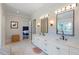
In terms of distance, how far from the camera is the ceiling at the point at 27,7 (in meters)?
2.47

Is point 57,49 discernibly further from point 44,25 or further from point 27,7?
point 27,7

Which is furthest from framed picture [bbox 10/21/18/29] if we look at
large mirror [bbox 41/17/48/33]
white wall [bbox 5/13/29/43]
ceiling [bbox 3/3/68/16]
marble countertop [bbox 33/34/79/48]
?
large mirror [bbox 41/17/48/33]

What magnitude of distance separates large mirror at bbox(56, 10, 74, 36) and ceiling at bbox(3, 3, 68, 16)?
268 mm

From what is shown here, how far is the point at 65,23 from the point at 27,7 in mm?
988

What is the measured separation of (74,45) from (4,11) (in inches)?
69.4

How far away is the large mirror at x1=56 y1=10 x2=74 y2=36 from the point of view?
241 centimetres

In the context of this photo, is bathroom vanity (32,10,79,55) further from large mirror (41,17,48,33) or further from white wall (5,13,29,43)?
white wall (5,13,29,43)

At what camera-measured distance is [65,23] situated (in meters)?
2.51

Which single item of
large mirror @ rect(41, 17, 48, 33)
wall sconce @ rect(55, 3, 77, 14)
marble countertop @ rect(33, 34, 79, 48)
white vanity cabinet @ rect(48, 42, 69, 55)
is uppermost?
wall sconce @ rect(55, 3, 77, 14)

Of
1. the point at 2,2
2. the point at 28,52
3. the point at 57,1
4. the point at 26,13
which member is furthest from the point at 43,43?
the point at 2,2

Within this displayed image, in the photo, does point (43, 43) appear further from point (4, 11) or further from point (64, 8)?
point (4, 11)

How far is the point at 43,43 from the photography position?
8.87ft

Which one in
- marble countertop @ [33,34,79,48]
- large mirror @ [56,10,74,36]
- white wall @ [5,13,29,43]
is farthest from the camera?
white wall @ [5,13,29,43]

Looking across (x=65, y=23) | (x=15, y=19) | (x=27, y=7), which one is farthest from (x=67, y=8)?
(x=15, y=19)
